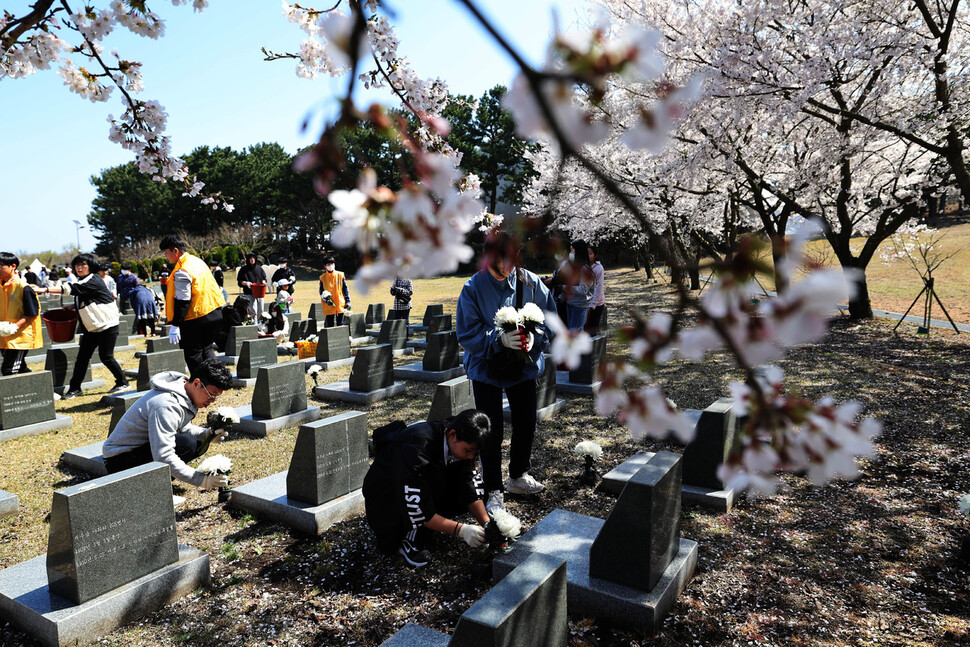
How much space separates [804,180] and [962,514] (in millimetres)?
8897

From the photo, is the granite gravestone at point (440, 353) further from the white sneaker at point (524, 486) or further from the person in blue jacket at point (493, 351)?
the person in blue jacket at point (493, 351)

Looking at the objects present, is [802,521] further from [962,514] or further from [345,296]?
[345,296]

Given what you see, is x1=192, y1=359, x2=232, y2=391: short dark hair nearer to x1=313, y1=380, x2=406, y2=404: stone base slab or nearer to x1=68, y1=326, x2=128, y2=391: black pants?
x1=313, y1=380, x2=406, y2=404: stone base slab

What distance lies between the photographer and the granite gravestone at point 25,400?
6508 millimetres

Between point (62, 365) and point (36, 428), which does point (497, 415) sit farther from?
point (62, 365)

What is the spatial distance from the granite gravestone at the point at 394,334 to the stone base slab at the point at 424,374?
2023 millimetres

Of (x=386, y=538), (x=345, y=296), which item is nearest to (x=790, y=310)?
(x=386, y=538)

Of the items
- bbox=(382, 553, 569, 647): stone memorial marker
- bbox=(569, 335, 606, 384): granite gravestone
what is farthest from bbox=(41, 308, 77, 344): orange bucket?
bbox=(382, 553, 569, 647): stone memorial marker

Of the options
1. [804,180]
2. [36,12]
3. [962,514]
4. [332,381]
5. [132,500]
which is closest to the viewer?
[36,12]

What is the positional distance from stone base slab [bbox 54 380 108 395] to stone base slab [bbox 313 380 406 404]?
3836 mm

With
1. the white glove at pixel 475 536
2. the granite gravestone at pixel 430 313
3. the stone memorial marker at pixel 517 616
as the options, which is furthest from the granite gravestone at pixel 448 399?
the granite gravestone at pixel 430 313

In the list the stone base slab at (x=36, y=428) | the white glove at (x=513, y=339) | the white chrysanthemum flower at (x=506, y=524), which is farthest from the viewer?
the stone base slab at (x=36, y=428)

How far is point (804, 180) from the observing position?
450 inches

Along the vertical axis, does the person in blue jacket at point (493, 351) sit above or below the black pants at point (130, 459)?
above
